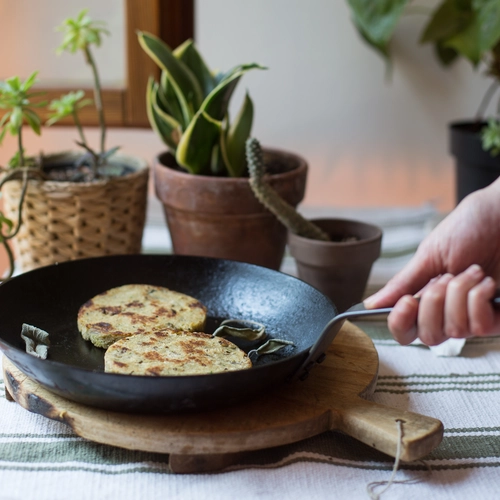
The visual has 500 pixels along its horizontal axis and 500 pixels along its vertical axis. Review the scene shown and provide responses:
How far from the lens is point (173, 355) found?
750 mm

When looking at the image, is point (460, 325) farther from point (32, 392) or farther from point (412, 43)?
point (412, 43)

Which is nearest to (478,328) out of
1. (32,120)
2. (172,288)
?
(172,288)

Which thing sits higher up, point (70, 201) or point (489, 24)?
point (489, 24)

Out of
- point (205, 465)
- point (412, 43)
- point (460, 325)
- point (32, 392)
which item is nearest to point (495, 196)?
point (460, 325)

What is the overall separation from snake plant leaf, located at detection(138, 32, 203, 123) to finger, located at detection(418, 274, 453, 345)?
61 centimetres

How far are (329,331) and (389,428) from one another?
11 centimetres

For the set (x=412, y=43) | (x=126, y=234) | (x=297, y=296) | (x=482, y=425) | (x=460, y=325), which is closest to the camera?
(x=460, y=325)

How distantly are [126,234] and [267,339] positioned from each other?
39 centimetres

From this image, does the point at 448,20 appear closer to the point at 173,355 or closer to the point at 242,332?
the point at 242,332

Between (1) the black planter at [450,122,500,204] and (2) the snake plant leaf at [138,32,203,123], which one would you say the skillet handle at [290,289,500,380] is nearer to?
(2) the snake plant leaf at [138,32,203,123]

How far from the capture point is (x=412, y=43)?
1.68m

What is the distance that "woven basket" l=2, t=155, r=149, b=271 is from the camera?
1066 millimetres

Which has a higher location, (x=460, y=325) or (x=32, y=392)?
(x=460, y=325)

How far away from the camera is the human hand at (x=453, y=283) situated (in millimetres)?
625
